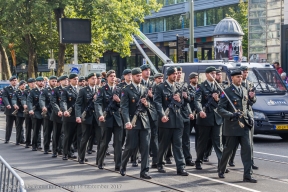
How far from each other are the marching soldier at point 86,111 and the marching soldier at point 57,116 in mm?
1207

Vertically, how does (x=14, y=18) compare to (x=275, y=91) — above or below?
above

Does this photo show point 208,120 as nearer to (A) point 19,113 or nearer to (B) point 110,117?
(B) point 110,117

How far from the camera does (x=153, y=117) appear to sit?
11914 mm

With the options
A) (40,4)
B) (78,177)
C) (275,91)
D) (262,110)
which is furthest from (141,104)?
(40,4)

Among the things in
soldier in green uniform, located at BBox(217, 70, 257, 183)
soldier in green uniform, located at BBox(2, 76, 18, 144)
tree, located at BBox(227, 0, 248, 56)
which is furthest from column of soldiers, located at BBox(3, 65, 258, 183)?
tree, located at BBox(227, 0, 248, 56)

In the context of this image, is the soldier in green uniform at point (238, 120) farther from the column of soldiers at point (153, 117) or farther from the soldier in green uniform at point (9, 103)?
the soldier in green uniform at point (9, 103)

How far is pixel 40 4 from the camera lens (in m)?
33.6

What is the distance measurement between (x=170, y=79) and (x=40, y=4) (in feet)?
74.4

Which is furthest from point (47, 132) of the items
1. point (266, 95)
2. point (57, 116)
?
point (266, 95)

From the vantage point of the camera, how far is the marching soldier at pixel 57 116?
15254 millimetres

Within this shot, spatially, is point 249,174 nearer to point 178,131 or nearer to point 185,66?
point 178,131

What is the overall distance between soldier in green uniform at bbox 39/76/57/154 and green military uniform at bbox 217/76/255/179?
5901 mm

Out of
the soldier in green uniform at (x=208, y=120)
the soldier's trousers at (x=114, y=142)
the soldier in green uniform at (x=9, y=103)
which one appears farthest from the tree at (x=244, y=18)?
the soldier's trousers at (x=114, y=142)

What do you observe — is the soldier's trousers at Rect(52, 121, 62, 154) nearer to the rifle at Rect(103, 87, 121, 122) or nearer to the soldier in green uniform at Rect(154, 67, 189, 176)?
the rifle at Rect(103, 87, 121, 122)
